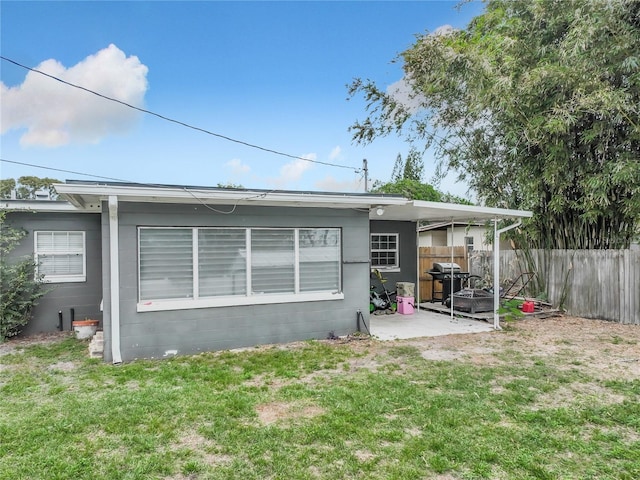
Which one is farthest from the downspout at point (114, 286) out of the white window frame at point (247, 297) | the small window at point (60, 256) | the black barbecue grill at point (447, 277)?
the black barbecue grill at point (447, 277)

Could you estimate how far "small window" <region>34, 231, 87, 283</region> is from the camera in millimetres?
7641

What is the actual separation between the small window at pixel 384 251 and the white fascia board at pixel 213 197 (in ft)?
11.9

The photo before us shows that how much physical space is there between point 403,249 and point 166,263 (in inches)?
253

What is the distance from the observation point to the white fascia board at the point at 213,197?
5.08 meters

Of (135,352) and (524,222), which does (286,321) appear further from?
(524,222)

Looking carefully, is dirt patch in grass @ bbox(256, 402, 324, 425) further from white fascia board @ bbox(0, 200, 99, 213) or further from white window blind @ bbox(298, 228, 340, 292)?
white fascia board @ bbox(0, 200, 99, 213)

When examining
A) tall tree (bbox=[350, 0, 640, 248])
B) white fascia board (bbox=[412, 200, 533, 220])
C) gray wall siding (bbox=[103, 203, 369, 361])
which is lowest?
gray wall siding (bbox=[103, 203, 369, 361])

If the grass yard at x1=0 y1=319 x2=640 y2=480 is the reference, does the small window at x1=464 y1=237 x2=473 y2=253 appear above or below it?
above

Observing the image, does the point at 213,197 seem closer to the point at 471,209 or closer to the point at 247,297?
the point at 247,297

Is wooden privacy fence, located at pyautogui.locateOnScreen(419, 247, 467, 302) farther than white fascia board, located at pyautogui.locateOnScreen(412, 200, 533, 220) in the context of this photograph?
Yes

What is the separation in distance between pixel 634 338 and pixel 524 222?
11.5 feet

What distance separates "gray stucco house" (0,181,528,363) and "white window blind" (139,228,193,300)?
0.05ft

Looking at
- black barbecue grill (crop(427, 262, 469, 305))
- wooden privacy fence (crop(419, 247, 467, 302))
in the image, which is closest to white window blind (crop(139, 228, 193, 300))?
black barbecue grill (crop(427, 262, 469, 305))

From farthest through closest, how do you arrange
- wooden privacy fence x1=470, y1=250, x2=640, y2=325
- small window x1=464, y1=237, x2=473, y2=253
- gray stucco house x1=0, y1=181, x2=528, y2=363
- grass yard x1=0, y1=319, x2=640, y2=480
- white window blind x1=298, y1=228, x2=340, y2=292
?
small window x1=464, y1=237, x2=473, y2=253 → wooden privacy fence x1=470, y1=250, x2=640, y2=325 → white window blind x1=298, y1=228, x2=340, y2=292 → gray stucco house x1=0, y1=181, x2=528, y2=363 → grass yard x1=0, y1=319, x2=640, y2=480
